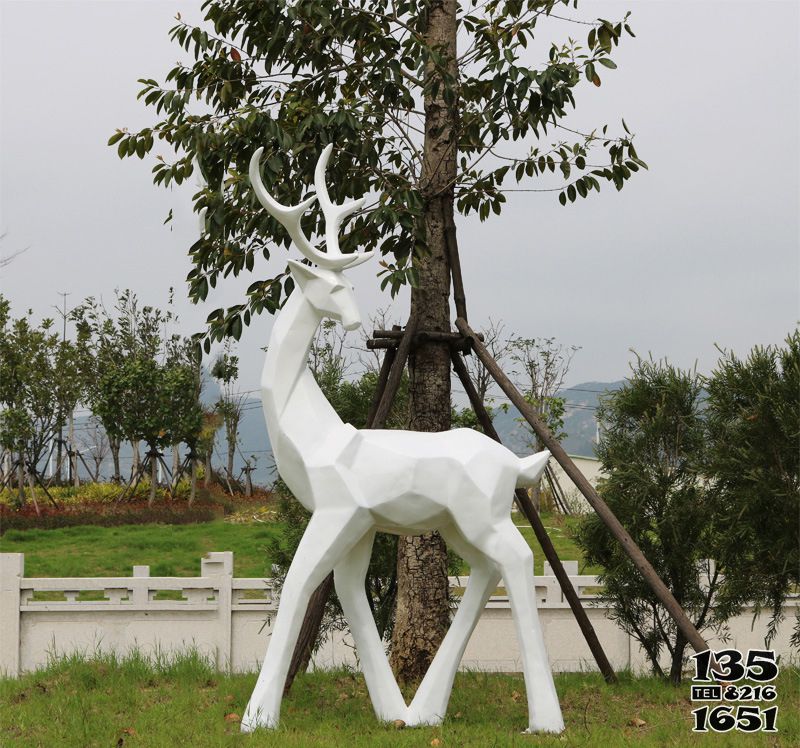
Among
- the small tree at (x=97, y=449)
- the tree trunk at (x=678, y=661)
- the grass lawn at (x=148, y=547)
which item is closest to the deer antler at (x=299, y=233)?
the tree trunk at (x=678, y=661)

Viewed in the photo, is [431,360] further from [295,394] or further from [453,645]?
[453,645]

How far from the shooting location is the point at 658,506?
7.24m

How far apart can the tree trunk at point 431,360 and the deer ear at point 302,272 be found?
133 centimetres

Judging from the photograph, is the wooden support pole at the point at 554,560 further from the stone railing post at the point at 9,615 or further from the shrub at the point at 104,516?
the shrub at the point at 104,516

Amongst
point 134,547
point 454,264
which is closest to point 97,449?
point 134,547

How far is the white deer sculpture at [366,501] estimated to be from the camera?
5.15m

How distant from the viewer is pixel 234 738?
4.98 metres

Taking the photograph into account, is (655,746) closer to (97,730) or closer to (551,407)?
(97,730)

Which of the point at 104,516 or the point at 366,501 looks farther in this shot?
the point at 104,516

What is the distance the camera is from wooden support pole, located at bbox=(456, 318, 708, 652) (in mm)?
5836

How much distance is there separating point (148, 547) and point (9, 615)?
9258mm

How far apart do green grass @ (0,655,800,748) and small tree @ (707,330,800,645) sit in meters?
0.80

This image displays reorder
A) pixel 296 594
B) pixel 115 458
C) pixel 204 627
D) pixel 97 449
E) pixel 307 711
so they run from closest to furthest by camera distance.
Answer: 1. pixel 296 594
2. pixel 307 711
3. pixel 204 627
4. pixel 115 458
5. pixel 97 449

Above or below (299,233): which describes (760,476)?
below
